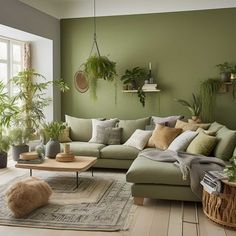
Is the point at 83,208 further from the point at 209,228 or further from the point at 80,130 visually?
the point at 80,130

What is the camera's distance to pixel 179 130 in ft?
16.8

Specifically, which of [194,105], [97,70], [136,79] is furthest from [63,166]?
[194,105]

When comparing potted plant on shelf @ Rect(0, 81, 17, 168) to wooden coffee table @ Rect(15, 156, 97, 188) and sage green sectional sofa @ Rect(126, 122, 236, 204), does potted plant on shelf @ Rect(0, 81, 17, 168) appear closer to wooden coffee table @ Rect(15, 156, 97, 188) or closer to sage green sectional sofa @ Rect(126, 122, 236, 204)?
wooden coffee table @ Rect(15, 156, 97, 188)

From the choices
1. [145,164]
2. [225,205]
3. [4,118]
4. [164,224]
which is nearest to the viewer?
[225,205]

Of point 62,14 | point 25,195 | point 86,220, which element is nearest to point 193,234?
point 86,220

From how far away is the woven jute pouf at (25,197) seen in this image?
3373mm

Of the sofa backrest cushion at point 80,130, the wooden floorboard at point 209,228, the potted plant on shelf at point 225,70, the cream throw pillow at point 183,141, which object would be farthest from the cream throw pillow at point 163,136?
the wooden floorboard at point 209,228

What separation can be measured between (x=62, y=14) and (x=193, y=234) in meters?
5.06

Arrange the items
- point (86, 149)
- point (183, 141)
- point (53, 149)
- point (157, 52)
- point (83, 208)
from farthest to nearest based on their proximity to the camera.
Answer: point (157, 52)
point (86, 149)
point (53, 149)
point (183, 141)
point (83, 208)

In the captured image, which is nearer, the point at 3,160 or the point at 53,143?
the point at 53,143

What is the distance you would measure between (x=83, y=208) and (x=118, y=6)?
4104 millimetres

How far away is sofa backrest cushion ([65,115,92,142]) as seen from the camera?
5.90m

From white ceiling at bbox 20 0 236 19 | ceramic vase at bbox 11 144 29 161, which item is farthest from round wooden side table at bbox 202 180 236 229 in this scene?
white ceiling at bbox 20 0 236 19

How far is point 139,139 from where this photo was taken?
17.4 feet
